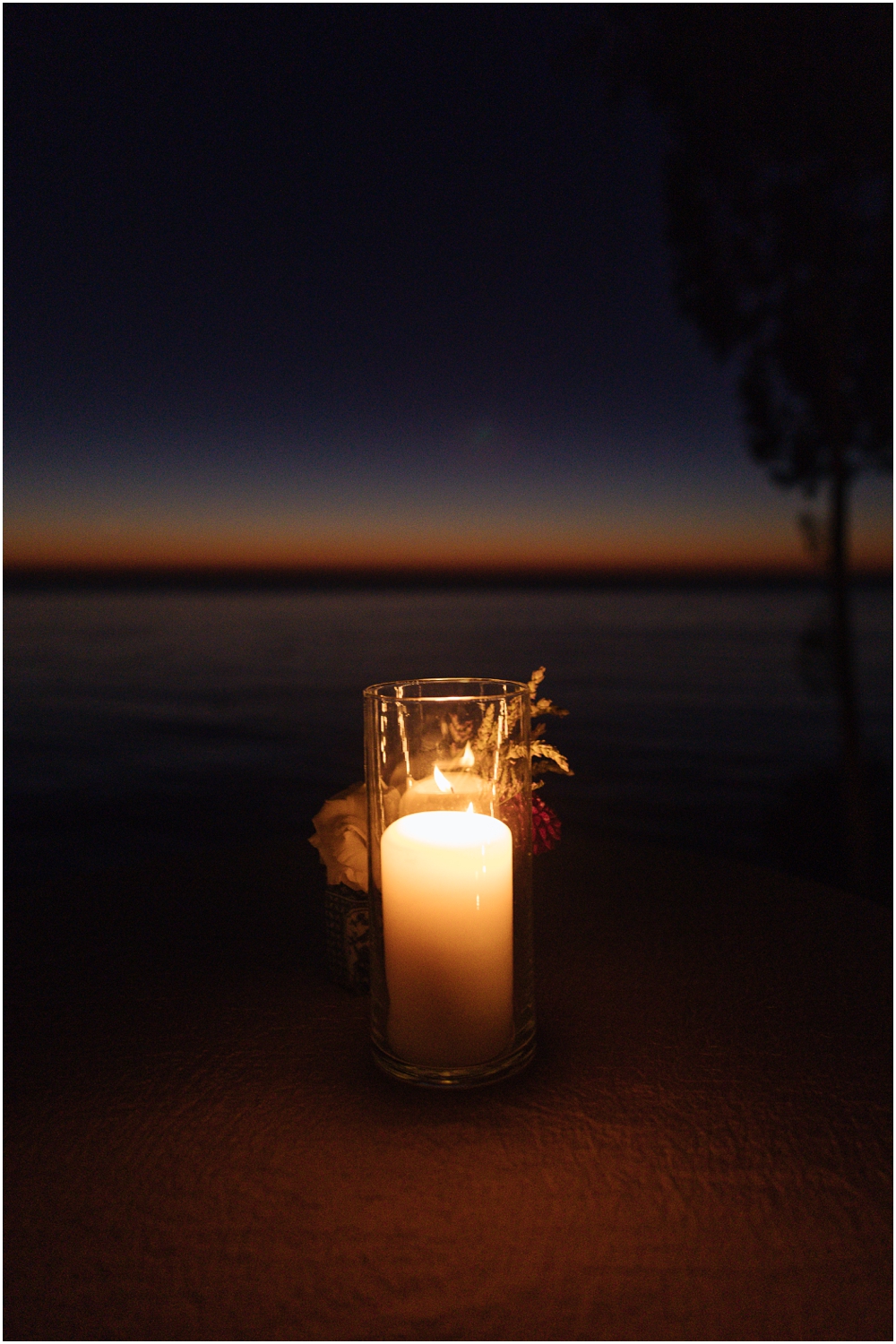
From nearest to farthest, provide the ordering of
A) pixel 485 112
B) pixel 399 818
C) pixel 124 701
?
pixel 399 818, pixel 485 112, pixel 124 701

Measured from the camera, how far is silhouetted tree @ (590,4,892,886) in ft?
8.46

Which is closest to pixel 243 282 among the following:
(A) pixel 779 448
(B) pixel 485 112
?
(B) pixel 485 112

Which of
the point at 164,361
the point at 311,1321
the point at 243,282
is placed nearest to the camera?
the point at 311,1321

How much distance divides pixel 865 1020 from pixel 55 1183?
2.37 ft

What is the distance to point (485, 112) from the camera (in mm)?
3834

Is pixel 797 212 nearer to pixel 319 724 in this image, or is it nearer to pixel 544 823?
pixel 544 823

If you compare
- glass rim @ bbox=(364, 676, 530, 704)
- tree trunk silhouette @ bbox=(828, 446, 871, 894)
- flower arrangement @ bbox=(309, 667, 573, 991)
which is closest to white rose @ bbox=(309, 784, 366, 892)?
flower arrangement @ bbox=(309, 667, 573, 991)

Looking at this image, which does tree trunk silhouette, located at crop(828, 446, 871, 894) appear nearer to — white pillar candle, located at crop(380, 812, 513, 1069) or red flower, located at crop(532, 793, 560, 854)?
red flower, located at crop(532, 793, 560, 854)

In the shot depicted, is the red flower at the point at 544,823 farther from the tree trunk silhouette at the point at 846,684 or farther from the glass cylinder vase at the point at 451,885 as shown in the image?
the tree trunk silhouette at the point at 846,684

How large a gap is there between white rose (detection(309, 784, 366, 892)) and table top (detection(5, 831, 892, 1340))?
0.13 meters

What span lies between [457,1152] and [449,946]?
154 mm

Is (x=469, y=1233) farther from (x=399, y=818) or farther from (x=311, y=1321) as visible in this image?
(x=399, y=818)

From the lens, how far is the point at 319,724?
316 inches

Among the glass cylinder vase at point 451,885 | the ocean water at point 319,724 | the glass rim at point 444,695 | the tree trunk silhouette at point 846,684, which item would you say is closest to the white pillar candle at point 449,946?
the glass cylinder vase at point 451,885
